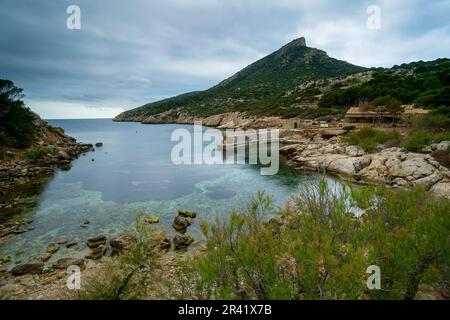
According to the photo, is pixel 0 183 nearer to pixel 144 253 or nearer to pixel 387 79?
pixel 144 253

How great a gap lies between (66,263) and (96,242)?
6.60 ft

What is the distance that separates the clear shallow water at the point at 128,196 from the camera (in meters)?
14.3

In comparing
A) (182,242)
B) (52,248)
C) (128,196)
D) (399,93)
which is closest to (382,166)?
(182,242)

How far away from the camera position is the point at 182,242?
12758 mm

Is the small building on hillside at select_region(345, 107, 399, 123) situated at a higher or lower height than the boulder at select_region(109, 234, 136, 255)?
higher

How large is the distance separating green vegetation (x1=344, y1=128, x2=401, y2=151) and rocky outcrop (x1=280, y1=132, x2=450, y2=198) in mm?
1062

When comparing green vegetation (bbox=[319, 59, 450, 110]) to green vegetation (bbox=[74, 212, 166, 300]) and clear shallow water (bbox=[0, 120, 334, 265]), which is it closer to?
clear shallow water (bbox=[0, 120, 334, 265])

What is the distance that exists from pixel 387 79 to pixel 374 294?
7372 centimetres

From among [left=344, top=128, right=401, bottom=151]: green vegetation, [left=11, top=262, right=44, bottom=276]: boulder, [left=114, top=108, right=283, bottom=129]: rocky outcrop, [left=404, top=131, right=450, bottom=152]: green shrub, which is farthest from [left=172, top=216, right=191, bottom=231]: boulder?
[left=114, top=108, right=283, bottom=129]: rocky outcrop

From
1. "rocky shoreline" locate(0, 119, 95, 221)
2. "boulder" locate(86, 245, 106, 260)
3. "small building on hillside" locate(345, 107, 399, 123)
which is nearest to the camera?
"boulder" locate(86, 245, 106, 260)

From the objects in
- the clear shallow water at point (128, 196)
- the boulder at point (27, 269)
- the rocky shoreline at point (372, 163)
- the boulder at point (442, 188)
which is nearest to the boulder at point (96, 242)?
the clear shallow water at point (128, 196)

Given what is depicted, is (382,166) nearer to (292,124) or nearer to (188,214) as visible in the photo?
(188,214)

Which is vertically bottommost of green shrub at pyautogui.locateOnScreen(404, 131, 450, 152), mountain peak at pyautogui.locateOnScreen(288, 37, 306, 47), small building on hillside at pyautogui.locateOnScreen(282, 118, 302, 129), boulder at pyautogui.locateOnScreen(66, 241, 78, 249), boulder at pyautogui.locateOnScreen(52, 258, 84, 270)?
boulder at pyautogui.locateOnScreen(52, 258, 84, 270)

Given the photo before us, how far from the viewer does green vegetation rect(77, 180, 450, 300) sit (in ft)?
15.7
